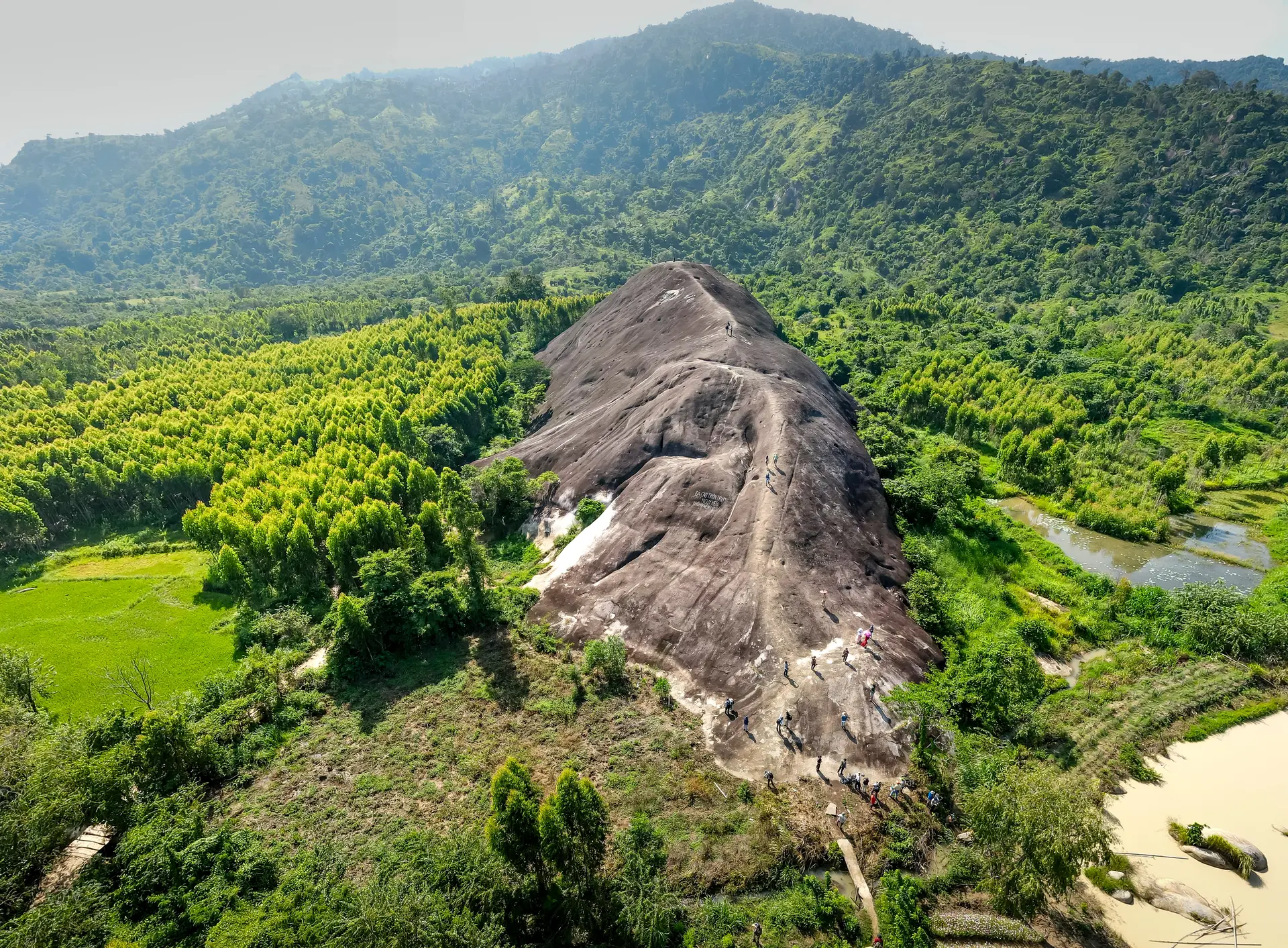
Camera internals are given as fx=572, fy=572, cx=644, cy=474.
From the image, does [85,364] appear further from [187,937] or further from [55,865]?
[187,937]

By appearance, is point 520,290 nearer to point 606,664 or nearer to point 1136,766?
point 606,664

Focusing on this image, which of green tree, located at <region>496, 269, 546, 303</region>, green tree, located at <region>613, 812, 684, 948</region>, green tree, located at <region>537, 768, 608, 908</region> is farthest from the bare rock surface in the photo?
green tree, located at <region>496, 269, 546, 303</region>

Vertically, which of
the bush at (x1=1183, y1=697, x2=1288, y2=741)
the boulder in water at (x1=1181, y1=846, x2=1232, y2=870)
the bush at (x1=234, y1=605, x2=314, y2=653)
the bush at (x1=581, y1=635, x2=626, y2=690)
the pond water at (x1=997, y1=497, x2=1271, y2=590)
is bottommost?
the boulder in water at (x1=1181, y1=846, x2=1232, y2=870)

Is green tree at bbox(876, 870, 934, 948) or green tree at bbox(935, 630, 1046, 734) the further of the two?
green tree at bbox(935, 630, 1046, 734)

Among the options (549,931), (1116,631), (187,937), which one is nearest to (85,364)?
(187,937)

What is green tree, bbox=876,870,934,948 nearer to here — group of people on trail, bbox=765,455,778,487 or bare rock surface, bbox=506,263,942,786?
bare rock surface, bbox=506,263,942,786

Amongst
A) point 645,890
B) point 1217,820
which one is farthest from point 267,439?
point 1217,820

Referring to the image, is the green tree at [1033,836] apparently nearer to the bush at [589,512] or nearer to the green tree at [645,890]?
the green tree at [645,890]
